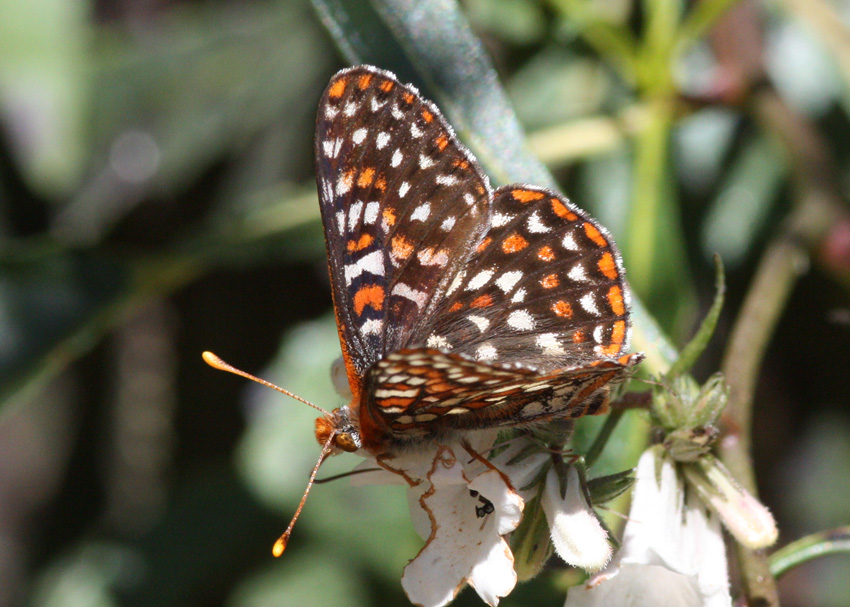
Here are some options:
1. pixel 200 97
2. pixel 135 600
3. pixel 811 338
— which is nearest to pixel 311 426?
pixel 135 600

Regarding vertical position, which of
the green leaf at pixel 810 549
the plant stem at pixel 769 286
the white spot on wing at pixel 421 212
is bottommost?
the green leaf at pixel 810 549

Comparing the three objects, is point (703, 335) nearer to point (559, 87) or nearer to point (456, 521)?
point (456, 521)

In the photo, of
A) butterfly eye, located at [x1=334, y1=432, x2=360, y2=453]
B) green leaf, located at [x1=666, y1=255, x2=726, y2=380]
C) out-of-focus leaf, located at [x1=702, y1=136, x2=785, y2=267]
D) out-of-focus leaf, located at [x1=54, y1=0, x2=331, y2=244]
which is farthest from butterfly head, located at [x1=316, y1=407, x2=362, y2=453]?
out-of-focus leaf, located at [x1=54, y1=0, x2=331, y2=244]

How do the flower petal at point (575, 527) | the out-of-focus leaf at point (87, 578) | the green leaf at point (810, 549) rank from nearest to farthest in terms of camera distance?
the flower petal at point (575, 527) → the green leaf at point (810, 549) → the out-of-focus leaf at point (87, 578)

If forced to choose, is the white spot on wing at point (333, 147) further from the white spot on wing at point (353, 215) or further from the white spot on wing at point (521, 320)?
the white spot on wing at point (521, 320)

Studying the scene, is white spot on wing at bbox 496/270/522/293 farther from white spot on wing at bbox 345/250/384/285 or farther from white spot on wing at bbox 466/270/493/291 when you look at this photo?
white spot on wing at bbox 345/250/384/285

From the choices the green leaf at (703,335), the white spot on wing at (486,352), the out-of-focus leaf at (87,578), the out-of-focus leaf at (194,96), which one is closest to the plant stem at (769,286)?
the green leaf at (703,335)

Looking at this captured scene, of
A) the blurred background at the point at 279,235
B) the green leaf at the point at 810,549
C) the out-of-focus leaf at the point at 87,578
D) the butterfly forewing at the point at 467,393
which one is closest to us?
the butterfly forewing at the point at 467,393

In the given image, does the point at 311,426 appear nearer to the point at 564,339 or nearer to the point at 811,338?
the point at 564,339

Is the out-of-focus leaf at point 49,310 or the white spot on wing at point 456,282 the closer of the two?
the white spot on wing at point 456,282
